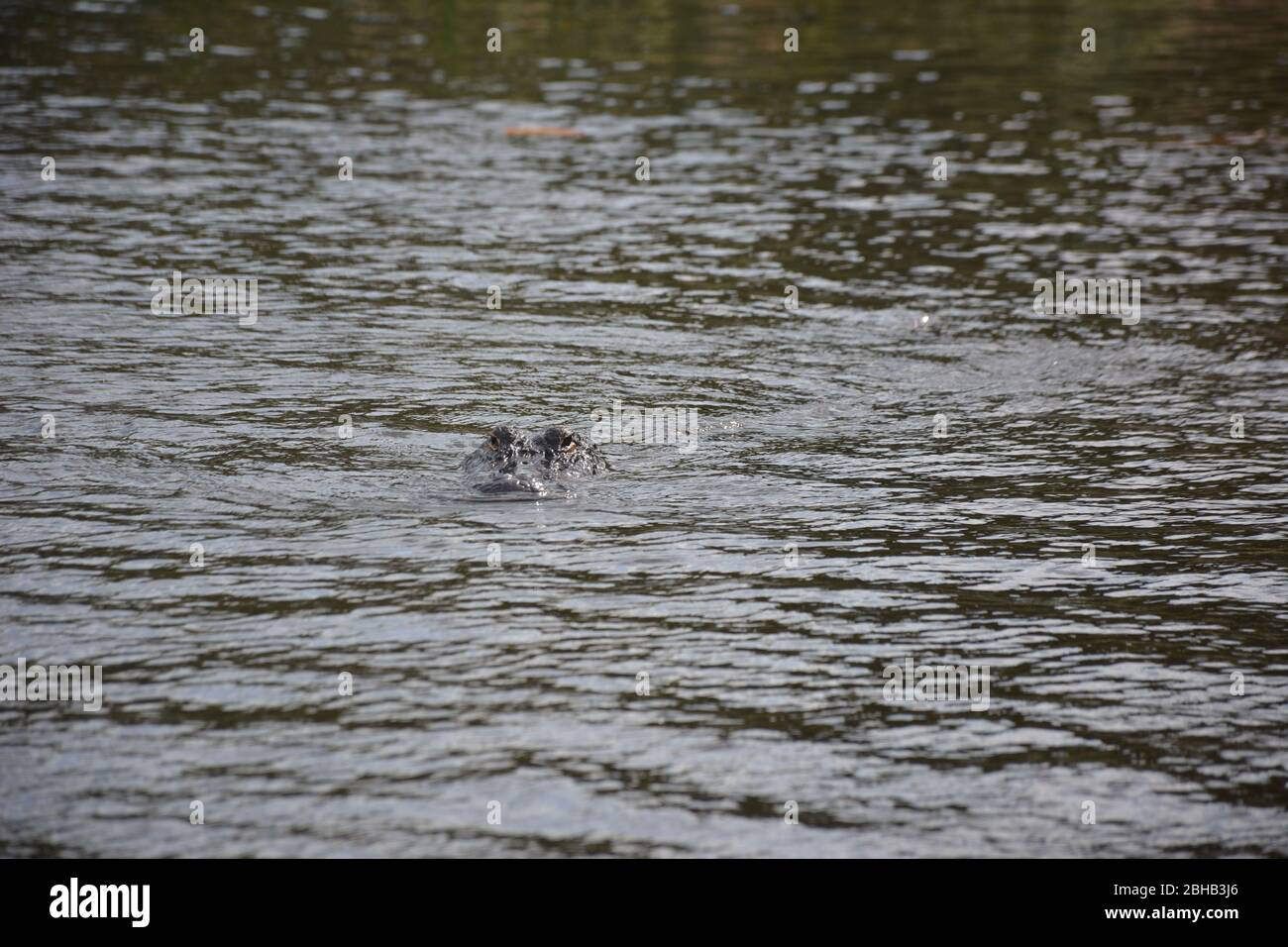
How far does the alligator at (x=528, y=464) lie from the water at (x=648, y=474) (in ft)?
0.97

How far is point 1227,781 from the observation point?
10.3 m

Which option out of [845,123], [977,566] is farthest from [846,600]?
[845,123]

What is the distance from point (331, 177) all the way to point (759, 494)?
50.6 ft

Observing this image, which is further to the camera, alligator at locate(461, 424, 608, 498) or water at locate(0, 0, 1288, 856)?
alligator at locate(461, 424, 608, 498)

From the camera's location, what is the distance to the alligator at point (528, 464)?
15.2 meters

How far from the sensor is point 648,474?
631 inches

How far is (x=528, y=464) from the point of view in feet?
50.8

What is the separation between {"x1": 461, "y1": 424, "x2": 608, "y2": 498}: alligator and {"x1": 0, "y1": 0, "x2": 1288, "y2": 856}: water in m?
0.30

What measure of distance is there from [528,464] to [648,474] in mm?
1195

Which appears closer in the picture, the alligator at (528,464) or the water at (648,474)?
the water at (648,474)

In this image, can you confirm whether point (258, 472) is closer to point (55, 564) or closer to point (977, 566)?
point (55, 564)

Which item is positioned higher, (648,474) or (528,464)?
(528,464)

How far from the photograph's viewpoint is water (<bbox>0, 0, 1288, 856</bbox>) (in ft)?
33.3

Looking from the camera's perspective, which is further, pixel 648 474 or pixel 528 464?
pixel 648 474
